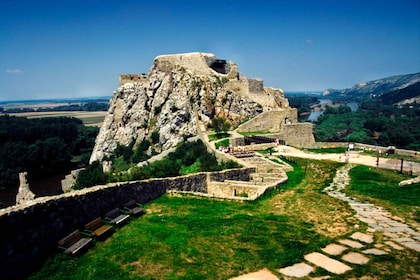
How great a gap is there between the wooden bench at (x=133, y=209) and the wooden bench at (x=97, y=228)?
1345 millimetres

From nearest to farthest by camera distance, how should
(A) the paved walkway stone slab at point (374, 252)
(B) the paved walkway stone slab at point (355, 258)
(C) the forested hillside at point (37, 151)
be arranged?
1. (B) the paved walkway stone slab at point (355, 258)
2. (A) the paved walkway stone slab at point (374, 252)
3. (C) the forested hillside at point (37, 151)

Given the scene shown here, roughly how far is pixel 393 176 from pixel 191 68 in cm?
2961

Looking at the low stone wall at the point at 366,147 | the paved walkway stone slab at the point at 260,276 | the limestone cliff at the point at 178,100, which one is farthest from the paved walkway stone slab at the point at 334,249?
the limestone cliff at the point at 178,100

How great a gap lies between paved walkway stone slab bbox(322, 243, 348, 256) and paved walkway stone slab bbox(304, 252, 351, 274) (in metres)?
0.27

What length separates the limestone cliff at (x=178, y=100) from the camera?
1531 inches

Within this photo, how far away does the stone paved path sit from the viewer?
22.2ft

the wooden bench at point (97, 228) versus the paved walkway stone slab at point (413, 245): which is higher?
the paved walkway stone slab at point (413, 245)

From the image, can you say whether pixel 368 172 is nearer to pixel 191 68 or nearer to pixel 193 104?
pixel 193 104

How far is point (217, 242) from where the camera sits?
8.41 meters

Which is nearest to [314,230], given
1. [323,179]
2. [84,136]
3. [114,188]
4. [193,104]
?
[114,188]

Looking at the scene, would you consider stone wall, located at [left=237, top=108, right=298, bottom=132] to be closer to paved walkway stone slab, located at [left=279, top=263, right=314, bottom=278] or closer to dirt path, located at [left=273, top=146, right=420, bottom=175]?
dirt path, located at [left=273, top=146, right=420, bottom=175]

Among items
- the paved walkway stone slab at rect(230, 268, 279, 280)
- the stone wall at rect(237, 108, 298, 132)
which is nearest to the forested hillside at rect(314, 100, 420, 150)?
the stone wall at rect(237, 108, 298, 132)

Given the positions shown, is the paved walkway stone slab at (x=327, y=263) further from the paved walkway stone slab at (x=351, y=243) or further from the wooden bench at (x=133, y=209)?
the wooden bench at (x=133, y=209)

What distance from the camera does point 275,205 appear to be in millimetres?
12297
